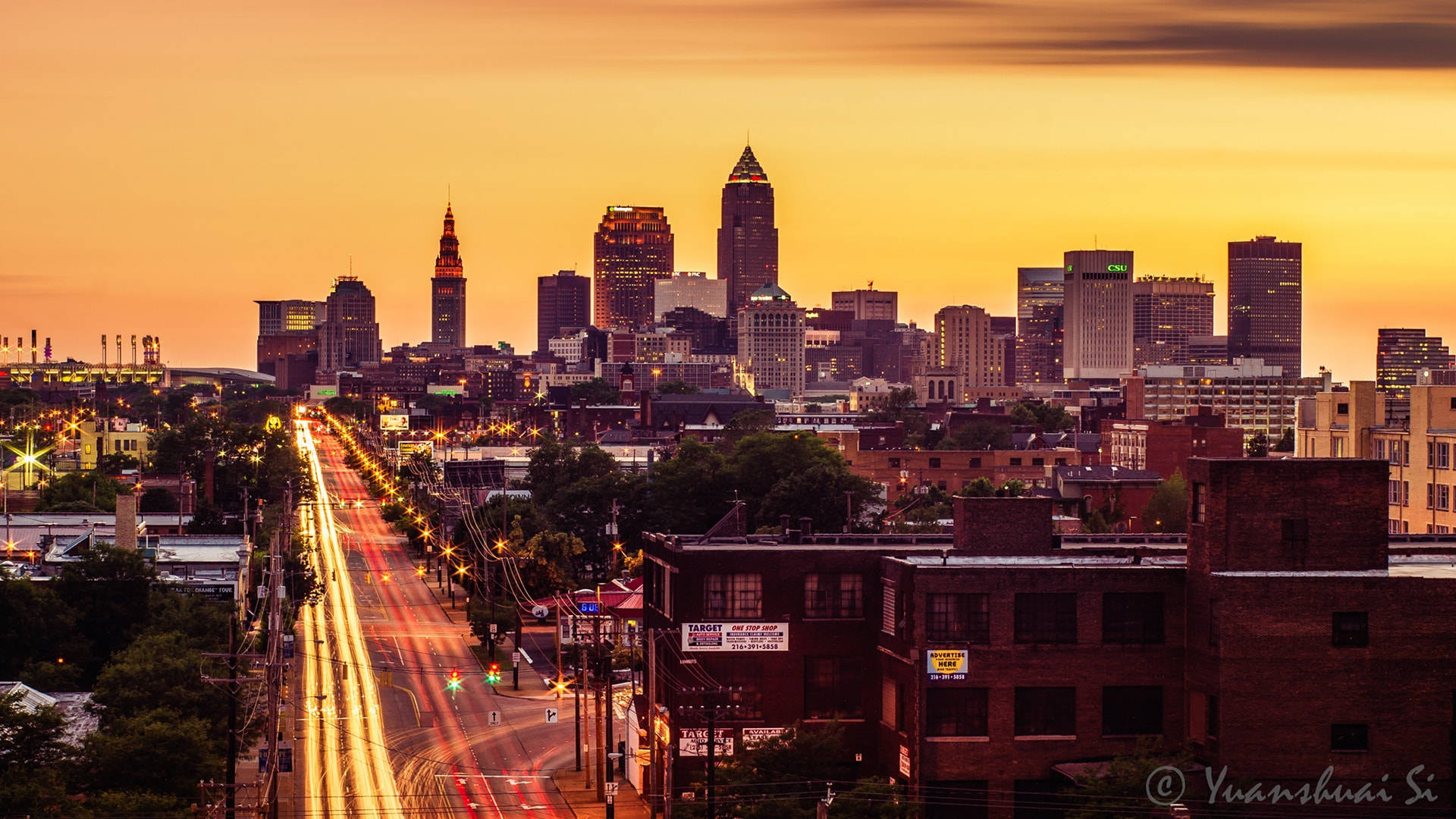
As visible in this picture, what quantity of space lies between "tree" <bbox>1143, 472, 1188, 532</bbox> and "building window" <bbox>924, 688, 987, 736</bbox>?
88.5 meters

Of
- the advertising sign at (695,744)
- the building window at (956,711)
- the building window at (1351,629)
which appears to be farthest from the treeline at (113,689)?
the building window at (1351,629)

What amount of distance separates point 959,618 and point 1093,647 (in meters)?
4.22

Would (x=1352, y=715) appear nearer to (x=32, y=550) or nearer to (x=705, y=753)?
(x=705, y=753)

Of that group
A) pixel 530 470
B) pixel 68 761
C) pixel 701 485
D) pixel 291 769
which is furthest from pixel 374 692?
pixel 530 470

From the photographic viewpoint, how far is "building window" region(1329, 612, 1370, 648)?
5794 centimetres

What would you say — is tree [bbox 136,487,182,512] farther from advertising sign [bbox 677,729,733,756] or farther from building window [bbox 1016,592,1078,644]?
building window [bbox 1016,592,1078,644]

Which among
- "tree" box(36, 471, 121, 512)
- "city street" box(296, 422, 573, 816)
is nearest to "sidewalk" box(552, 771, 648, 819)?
"city street" box(296, 422, 573, 816)

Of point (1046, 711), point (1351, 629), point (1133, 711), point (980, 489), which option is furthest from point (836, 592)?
point (980, 489)

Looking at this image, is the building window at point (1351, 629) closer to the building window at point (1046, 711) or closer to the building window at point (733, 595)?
the building window at point (1046, 711)

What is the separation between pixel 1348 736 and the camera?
5788 cm

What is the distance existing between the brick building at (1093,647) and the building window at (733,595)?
0.25 ft

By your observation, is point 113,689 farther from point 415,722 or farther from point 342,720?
point 415,722

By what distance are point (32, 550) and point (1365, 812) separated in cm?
8973

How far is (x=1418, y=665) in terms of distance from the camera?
57688 millimetres
